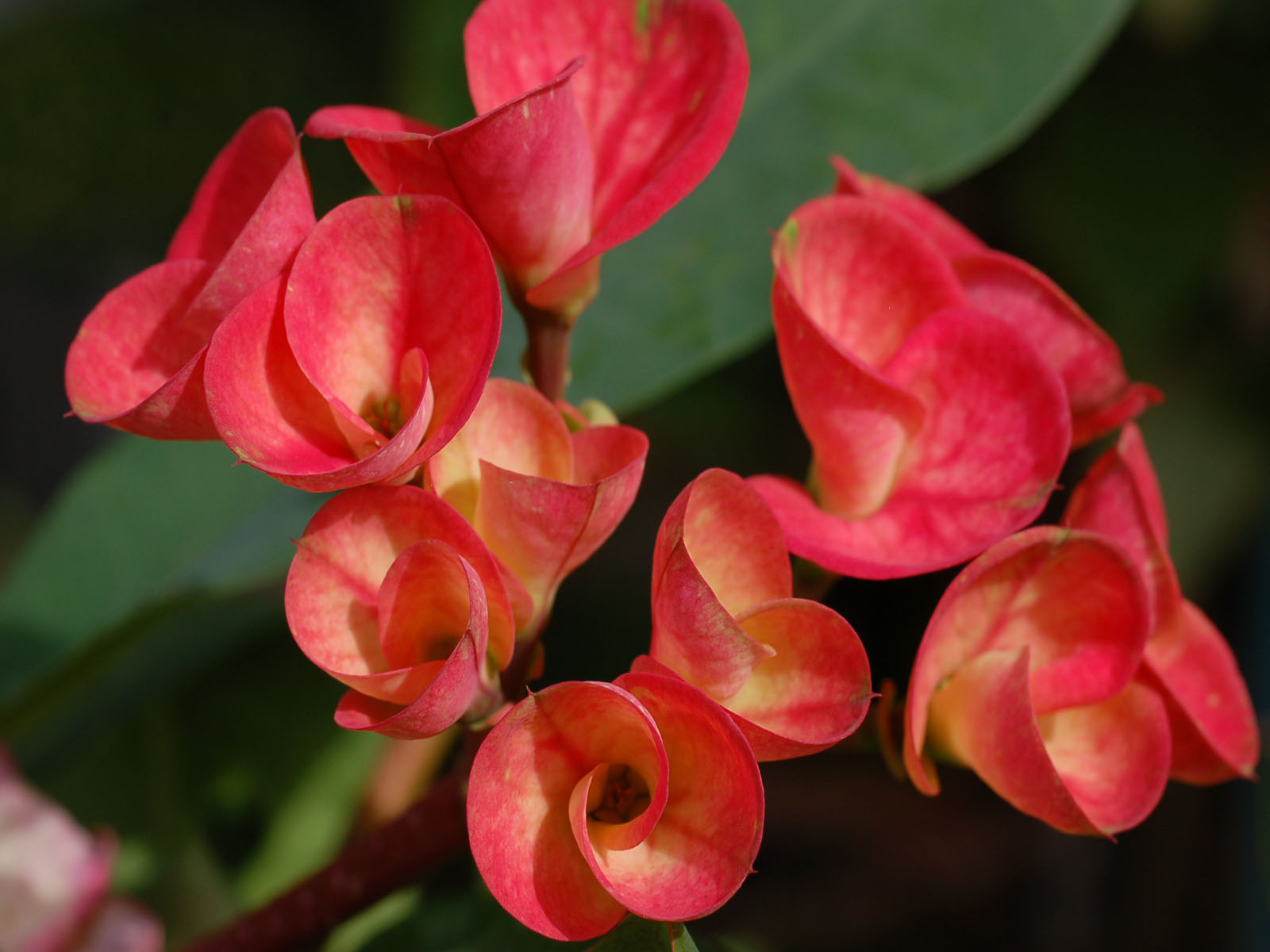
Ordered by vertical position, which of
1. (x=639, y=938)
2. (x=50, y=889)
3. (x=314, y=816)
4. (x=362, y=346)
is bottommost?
(x=314, y=816)

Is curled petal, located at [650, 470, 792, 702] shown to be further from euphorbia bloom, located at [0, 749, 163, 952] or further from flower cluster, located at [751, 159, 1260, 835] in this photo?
euphorbia bloom, located at [0, 749, 163, 952]

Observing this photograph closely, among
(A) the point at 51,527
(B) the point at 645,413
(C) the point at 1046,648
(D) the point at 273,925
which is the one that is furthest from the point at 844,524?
(B) the point at 645,413

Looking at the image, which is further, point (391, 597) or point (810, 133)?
point (810, 133)

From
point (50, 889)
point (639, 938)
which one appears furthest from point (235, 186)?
point (50, 889)

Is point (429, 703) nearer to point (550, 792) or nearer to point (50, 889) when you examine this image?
point (550, 792)

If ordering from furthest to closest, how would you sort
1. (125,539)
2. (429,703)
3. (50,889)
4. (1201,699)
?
(125,539) → (50,889) → (1201,699) → (429,703)

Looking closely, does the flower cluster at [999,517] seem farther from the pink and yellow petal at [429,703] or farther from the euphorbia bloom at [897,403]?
the pink and yellow petal at [429,703]
